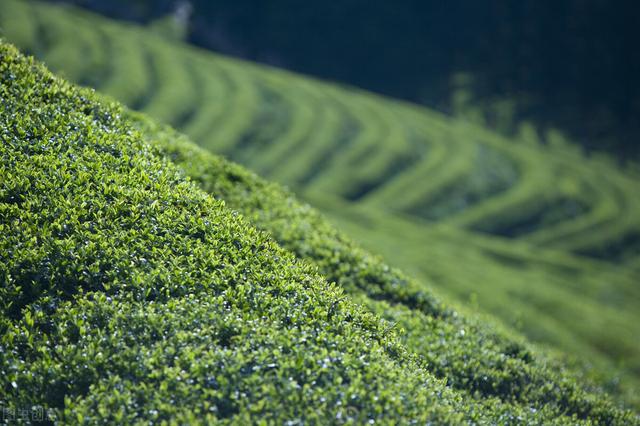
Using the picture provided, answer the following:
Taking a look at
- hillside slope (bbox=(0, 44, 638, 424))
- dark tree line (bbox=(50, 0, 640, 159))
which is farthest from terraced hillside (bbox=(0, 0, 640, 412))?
hillside slope (bbox=(0, 44, 638, 424))

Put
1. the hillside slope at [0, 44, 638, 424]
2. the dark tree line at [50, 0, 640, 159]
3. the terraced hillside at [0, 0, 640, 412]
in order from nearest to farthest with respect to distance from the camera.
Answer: the hillside slope at [0, 44, 638, 424], the terraced hillside at [0, 0, 640, 412], the dark tree line at [50, 0, 640, 159]

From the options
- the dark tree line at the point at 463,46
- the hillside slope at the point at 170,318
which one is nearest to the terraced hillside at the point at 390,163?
the dark tree line at the point at 463,46

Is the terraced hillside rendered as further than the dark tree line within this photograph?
No

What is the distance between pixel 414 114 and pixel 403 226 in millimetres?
62824

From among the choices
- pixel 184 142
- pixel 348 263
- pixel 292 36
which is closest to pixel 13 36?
pixel 292 36

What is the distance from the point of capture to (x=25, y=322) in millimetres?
12680

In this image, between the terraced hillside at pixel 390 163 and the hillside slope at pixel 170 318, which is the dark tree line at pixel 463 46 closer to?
the terraced hillside at pixel 390 163

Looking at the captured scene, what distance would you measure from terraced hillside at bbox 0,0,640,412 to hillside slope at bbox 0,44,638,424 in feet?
154

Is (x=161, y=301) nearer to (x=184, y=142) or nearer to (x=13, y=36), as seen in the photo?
(x=184, y=142)

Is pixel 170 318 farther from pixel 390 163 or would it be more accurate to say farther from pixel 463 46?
pixel 463 46

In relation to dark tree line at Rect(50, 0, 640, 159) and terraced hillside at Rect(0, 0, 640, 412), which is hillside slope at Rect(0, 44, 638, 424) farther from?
dark tree line at Rect(50, 0, 640, 159)

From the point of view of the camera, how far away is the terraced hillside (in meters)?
79.3

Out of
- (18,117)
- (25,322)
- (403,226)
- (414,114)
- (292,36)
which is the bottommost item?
(25,322)

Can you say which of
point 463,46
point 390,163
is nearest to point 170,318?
point 390,163
